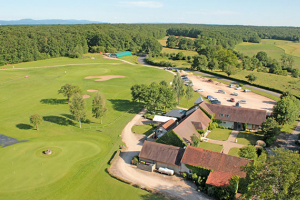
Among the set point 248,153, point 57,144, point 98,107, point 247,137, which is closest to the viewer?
point 248,153

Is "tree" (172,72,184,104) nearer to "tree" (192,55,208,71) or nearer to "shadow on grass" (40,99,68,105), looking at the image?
"shadow on grass" (40,99,68,105)

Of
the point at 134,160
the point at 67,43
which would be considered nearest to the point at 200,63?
the point at 134,160

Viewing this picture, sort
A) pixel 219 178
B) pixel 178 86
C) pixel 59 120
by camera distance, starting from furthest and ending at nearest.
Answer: pixel 178 86 < pixel 59 120 < pixel 219 178

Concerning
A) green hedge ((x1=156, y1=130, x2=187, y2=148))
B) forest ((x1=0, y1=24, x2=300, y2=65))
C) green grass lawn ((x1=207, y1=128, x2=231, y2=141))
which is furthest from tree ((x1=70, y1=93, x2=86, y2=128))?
forest ((x1=0, y1=24, x2=300, y2=65))

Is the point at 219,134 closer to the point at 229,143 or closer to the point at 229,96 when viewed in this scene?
the point at 229,143

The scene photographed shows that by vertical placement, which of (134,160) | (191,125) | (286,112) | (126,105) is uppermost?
(286,112)

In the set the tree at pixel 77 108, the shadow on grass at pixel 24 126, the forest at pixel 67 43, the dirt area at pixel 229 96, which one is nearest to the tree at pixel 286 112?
the dirt area at pixel 229 96

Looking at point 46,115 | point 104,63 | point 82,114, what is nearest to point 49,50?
point 104,63

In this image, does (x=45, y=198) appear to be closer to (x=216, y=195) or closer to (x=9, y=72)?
(x=216, y=195)
